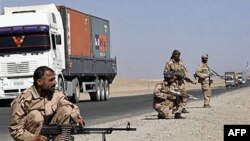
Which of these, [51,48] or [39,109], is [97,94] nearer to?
[51,48]

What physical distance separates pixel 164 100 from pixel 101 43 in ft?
69.4

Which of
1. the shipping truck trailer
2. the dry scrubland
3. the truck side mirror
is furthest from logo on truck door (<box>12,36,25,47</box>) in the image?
the dry scrubland

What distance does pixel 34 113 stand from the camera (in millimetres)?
7156

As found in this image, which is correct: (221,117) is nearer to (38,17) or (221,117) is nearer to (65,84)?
(38,17)

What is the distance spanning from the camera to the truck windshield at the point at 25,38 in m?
26.2

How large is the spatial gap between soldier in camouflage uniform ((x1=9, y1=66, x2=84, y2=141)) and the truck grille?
19663mm

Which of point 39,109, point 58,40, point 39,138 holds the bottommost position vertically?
point 39,138

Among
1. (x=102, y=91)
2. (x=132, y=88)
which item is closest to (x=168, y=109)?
(x=102, y=91)

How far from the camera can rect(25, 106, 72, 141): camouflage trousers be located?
715cm

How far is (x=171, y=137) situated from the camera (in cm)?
1296

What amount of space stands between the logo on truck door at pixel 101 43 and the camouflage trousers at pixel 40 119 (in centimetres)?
2914

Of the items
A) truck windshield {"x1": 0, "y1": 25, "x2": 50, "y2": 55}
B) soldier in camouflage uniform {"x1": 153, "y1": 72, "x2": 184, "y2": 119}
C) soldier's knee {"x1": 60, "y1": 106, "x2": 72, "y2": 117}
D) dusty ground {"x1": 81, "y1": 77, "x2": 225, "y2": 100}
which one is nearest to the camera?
soldier's knee {"x1": 60, "y1": 106, "x2": 72, "y2": 117}

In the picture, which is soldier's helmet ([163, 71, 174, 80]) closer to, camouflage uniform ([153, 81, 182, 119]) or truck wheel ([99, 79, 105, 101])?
camouflage uniform ([153, 81, 182, 119])

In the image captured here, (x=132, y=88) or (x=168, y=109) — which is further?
(x=132, y=88)
